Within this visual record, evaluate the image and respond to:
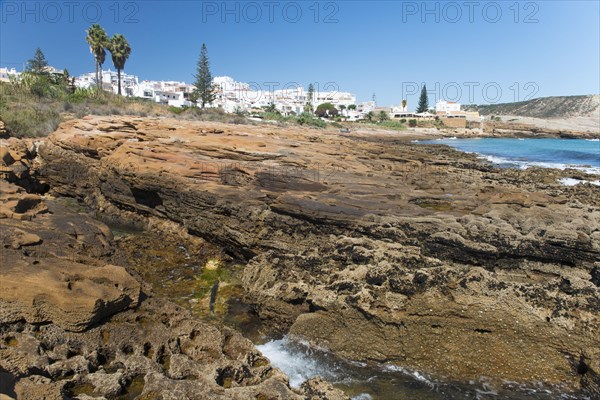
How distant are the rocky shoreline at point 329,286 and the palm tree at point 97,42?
5150 cm

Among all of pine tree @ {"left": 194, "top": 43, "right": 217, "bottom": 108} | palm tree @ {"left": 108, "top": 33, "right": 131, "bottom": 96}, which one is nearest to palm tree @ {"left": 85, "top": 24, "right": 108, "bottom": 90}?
palm tree @ {"left": 108, "top": 33, "right": 131, "bottom": 96}

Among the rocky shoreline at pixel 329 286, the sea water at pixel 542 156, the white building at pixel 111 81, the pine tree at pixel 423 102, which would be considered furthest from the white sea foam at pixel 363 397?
the pine tree at pixel 423 102

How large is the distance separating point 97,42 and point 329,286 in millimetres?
59446

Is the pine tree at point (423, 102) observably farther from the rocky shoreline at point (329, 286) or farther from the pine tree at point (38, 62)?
the rocky shoreline at point (329, 286)

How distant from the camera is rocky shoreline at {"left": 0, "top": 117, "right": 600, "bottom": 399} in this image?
5.29 meters

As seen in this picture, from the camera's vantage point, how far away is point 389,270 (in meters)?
7.68

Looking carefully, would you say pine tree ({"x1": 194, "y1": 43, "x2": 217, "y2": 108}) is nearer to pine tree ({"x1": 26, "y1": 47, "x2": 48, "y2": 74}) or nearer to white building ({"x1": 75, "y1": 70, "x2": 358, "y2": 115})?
white building ({"x1": 75, "y1": 70, "x2": 358, "y2": 115})

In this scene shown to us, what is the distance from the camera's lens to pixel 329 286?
311 inches

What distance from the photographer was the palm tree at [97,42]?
5384cm

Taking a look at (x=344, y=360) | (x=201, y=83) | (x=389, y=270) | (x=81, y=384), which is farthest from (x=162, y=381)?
(x=201, y=83)

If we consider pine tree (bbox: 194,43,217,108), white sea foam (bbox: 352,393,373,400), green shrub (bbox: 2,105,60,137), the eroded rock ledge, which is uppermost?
pine tree (bbox: 194,43,217,108)

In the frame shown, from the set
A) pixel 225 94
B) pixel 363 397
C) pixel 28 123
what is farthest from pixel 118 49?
pixel 225 94

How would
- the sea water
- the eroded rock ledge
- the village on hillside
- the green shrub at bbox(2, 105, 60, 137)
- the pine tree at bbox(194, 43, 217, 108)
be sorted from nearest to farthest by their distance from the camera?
the eroded rock ledge → the green shrub at bbox(2, 105, 60, 137) → the sea water → the pine tree at bbox(194, 43, 217, 108) → the village on hillside

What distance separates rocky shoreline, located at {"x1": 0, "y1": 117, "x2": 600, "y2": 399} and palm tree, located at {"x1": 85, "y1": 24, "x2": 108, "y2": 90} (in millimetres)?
51496
